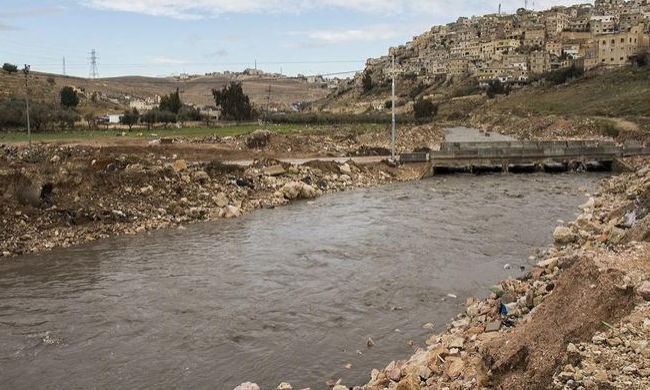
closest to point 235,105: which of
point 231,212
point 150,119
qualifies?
point 150,119

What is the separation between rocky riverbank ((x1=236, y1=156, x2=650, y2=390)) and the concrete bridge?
26.3 metres

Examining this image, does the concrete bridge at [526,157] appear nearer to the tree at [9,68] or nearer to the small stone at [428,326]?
the small stone at [428,326]

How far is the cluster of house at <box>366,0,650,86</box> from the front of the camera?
360 feet

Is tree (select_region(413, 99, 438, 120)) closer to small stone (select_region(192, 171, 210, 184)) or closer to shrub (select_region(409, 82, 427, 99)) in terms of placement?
shrub (select_region(409, 82, 427, 99))

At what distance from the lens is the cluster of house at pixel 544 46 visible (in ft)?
360

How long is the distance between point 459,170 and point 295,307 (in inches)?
1084

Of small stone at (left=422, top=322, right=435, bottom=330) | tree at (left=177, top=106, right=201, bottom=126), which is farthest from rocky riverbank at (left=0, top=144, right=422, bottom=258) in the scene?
tree at (left=177, top=106, right=201, bottom=126)

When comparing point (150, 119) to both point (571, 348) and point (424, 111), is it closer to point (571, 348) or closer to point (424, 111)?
point (424, 111)

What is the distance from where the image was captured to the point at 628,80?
81.8 m

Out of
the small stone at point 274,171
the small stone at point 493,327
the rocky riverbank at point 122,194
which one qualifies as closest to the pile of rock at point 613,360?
the small stone at point 493,327

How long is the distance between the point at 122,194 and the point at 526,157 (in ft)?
88.9

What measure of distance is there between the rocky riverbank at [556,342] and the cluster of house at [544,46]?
108645 mm

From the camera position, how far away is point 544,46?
502 feet

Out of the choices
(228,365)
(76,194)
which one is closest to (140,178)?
(76,194)
